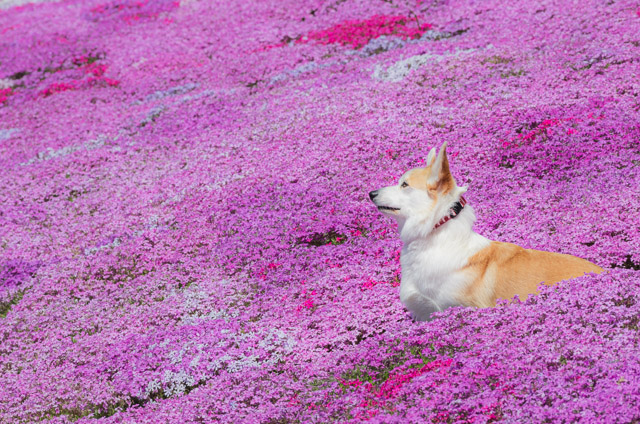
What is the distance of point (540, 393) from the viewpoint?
19.6ft

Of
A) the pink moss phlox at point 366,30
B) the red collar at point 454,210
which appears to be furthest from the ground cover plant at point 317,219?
the red collar at point 454,210

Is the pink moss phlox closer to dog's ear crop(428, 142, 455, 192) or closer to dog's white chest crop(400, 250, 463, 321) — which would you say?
dog's ear crop(428, 142, 455, 192)

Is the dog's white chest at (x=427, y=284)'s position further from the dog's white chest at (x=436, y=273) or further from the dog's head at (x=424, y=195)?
the dog's head at (x=424, y=195)

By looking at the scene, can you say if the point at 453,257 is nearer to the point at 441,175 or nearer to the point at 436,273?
the point at 436,273

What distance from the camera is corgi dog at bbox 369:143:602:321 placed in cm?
795

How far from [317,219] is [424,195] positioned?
4.49 meters

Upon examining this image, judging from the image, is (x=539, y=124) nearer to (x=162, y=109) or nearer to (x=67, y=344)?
(x=67, y=344)

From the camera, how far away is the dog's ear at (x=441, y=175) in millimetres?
7839

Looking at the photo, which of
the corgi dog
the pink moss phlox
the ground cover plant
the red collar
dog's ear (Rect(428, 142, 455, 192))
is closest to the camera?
the ground cover plant

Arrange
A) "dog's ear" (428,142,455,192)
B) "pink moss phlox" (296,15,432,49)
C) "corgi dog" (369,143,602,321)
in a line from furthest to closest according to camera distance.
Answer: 1. "pink moss phlox" (296,15,432,49)
2. "corgi dog" (369,143,602,321)
3. "dog's ear" (428,142,455,192)

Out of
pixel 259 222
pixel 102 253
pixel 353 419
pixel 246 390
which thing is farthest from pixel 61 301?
pixel 353 419

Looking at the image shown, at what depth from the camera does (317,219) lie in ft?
40.7

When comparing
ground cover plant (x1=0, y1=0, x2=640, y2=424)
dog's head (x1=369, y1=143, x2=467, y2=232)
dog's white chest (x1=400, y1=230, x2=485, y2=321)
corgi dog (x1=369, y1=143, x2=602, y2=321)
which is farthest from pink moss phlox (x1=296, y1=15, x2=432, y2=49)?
dog's white chest (x1=400, y1=230, x2=485, y2=321)

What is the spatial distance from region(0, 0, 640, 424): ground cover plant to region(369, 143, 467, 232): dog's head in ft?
4.32
